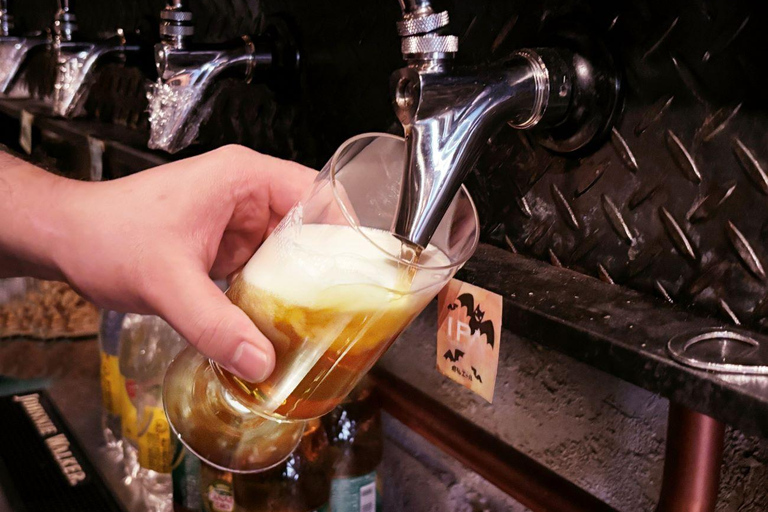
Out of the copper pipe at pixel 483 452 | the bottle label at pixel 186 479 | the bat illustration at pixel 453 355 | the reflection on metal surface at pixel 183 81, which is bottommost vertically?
the bottle label at pixel 186 479

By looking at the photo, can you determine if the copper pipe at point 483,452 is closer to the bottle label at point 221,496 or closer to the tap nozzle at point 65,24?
the bottle label at point 221,496

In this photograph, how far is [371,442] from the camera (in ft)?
4.32

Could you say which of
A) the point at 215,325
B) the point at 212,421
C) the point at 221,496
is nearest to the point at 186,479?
the point at 221,496

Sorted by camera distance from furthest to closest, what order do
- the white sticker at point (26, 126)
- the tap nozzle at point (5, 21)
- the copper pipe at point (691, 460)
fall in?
the tap nozzle at point (5, 21) < the white sticker at point (26, 126) < the copper pipe at point (691, 460)

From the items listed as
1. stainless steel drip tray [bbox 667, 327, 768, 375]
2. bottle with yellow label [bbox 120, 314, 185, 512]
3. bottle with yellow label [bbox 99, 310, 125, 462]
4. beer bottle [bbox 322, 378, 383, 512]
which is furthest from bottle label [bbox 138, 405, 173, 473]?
stainless steel drip tray [bbox 667, 327, 768, 375]

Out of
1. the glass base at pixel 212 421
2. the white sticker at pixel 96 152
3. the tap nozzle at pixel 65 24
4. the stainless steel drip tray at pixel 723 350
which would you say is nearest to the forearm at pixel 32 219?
the glass base at pixel 212 421

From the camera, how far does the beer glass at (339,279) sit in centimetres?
64

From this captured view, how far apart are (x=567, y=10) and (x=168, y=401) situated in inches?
26.0

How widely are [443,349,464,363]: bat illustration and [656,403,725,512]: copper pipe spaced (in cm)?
23

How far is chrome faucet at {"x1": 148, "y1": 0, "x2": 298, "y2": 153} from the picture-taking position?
119cm

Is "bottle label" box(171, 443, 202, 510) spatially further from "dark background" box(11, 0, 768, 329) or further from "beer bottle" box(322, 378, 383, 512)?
"dark background" box(11, 0, 768, 329)

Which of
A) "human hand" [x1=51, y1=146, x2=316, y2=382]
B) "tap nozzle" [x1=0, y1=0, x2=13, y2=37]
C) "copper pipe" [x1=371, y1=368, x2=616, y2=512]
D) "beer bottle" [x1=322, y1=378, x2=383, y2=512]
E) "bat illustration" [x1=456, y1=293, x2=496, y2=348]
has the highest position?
"tap nozzle" [x1=0, y1=0, x2=13, y2=37]

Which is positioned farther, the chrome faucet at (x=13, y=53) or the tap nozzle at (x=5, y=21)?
the tap nozzle at (x=5, y=21)

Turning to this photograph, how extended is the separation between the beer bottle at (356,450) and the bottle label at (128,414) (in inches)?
16.8
